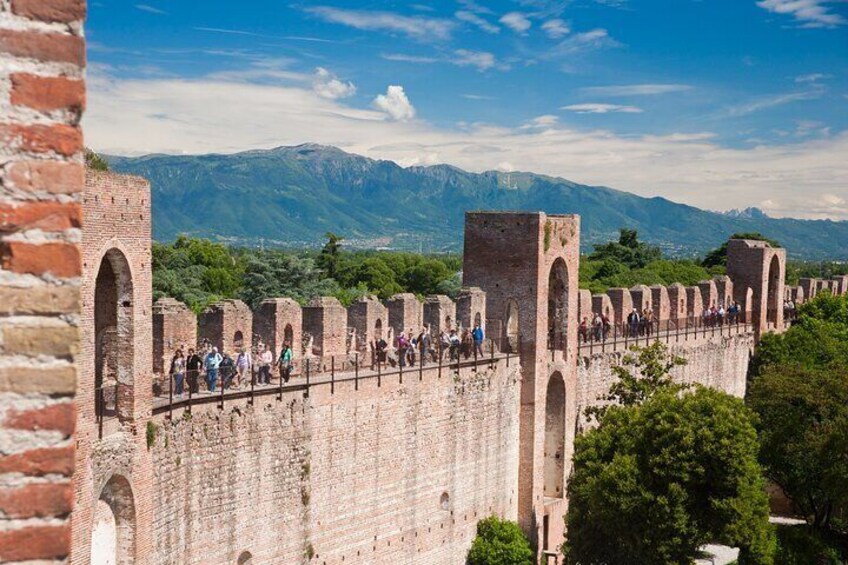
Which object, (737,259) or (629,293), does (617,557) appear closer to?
(629,293)

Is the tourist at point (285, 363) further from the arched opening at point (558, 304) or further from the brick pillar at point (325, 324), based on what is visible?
the arched opening at point (558, 304)

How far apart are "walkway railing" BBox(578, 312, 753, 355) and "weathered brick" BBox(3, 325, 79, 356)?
87.3 ft

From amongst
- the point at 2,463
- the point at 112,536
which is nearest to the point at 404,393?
the point at 112,536

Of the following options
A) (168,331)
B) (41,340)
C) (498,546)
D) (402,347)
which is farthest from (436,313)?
(41,340)

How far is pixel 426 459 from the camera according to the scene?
23.3 meters

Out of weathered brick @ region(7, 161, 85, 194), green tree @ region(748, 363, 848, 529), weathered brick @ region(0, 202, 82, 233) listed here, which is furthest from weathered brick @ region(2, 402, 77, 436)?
green tree @ region(748, 363, 848, 529)

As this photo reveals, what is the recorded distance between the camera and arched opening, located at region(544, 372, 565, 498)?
94.2 feet

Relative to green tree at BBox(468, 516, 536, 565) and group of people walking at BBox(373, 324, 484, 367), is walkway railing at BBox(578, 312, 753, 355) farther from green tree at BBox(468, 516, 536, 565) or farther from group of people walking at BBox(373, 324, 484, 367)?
green tree at BBox(468, 516, 536, 565)

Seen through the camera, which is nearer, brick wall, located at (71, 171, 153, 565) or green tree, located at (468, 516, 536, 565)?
brick wall, located at (71, 171, 153, 565)

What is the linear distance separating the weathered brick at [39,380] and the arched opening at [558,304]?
954 inches

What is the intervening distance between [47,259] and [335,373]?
1664cm

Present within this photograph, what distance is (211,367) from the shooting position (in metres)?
17.3

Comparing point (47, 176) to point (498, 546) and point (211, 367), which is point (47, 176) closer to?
point (211, 367)

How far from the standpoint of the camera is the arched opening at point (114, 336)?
14.6 metres
